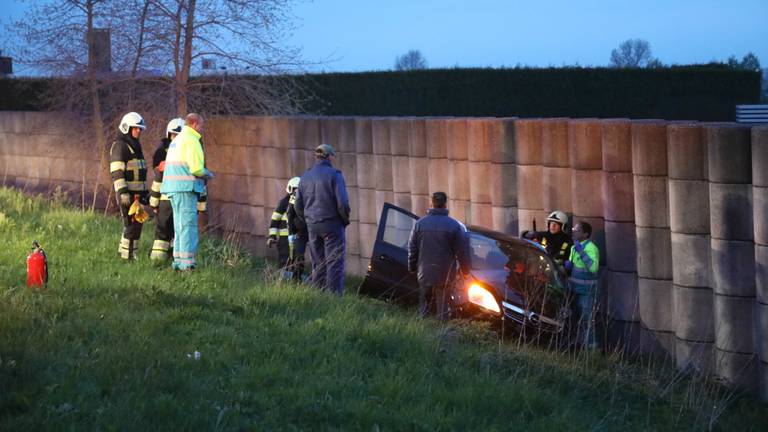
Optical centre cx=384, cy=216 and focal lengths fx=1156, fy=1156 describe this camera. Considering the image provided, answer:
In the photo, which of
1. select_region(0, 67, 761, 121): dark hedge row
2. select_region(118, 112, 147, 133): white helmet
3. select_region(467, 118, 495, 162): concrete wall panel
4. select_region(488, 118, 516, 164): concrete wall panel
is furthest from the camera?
select_region(0, 67, 761, 121): dark hedge row

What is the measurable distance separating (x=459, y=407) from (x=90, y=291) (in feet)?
13.0

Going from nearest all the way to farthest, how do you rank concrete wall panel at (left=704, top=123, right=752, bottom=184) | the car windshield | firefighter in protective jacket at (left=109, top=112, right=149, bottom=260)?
1. concrete wall panel at (left=704, top=123, right=752, bottom=184)
2. the car windshield
3. firefighter in protective jacket at (left=109, top=112, right=149, bottom=260)

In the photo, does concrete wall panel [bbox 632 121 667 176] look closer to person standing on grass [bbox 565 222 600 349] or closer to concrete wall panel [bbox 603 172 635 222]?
concrete wall panel [bbox 603 172 635 222]

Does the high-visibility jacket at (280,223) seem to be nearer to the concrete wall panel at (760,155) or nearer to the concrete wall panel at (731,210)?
the concrete wall panel at (731,210)

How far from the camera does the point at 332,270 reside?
12172 millimetres

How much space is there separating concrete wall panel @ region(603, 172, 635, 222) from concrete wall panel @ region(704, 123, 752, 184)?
130 cm

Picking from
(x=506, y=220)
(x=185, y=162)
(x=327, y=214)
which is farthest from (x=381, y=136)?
(x=185, y=162)

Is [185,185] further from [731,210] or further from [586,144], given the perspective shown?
[731,210]

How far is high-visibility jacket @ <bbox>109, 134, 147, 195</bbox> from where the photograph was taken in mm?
12336

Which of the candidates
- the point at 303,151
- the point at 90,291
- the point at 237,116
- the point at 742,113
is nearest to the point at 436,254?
the point at 90,291

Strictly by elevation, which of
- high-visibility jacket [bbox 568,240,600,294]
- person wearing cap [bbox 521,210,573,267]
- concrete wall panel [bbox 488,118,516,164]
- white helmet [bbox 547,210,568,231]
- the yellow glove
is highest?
concrete wall panel [bbox 488,118,516,164]

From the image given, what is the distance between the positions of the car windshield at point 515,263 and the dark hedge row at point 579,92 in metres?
12.3

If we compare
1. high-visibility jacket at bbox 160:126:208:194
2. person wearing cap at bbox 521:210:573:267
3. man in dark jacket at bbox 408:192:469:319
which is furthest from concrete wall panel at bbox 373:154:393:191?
man in dark jacket at bbox 408:192:469:319

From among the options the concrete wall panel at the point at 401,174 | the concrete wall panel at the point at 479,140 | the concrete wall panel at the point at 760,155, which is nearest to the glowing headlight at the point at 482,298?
the concrete wall panel at the point at 760,155
